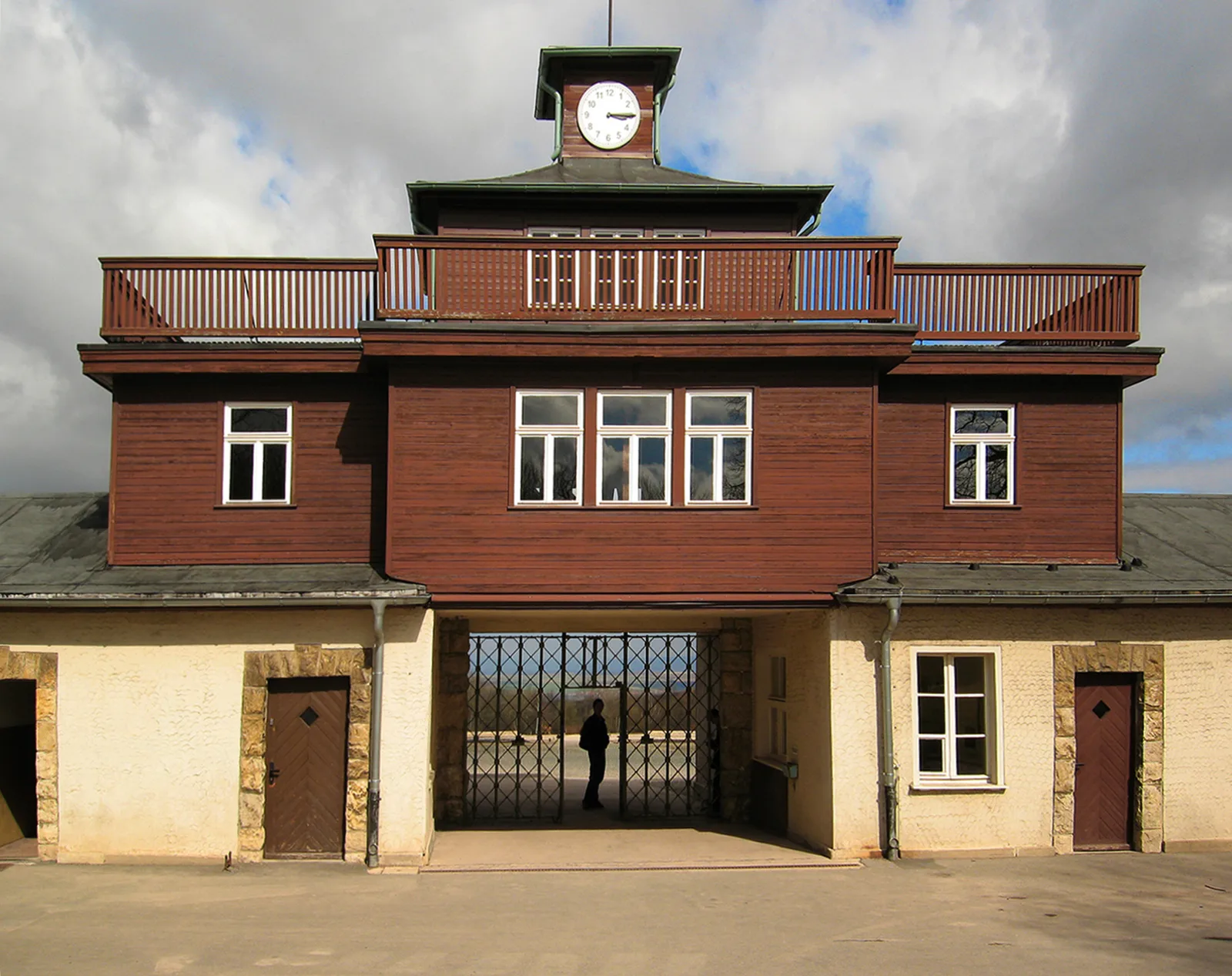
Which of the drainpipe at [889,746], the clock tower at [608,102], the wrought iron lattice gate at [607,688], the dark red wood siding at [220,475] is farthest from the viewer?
the clock tower at [608,102]

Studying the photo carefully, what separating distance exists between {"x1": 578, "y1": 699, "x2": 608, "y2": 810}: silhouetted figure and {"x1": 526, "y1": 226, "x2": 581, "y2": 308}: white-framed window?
25.5 feet

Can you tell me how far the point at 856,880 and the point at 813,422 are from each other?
5.29m

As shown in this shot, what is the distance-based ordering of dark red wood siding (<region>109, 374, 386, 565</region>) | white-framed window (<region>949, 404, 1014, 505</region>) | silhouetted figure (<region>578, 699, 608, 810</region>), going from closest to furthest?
→ dark red wood siding (<region>109, 374, 386, 565</region>) → white-framed window (<region>949, 404, 1014, 505</region>) → silhouetted figure (<region>578, 699, 608, 810</region>)

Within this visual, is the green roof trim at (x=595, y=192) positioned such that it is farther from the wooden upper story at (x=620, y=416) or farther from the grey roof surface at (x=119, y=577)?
the grey roof surface at (x=119, y=577)

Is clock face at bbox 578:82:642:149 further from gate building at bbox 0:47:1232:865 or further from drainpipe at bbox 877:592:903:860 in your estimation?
drainpipe at bbox 877:592:903:860

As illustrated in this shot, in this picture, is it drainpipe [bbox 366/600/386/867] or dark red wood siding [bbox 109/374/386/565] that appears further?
dark red wood siding [bbox 109/374/386/565]

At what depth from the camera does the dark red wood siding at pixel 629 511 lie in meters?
14.1

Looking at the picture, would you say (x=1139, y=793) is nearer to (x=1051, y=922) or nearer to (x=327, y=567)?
(x=1051, y=922)

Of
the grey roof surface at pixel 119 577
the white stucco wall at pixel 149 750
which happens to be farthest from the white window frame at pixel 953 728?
the white stucco wall at pixel 149 750

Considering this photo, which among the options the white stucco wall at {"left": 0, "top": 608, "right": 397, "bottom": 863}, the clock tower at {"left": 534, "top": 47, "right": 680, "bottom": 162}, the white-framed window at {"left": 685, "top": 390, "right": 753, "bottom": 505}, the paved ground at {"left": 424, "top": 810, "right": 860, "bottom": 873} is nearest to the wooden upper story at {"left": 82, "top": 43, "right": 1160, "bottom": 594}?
the white-framed window at {"left": 685, "top": 390, "right": 753, "bottom": 505}

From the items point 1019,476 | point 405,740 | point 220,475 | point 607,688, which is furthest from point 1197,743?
point 220,475

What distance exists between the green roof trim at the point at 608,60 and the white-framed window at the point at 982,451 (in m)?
8.26

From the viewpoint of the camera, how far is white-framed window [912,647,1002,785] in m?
14.1

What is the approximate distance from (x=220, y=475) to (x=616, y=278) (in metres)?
5.63
